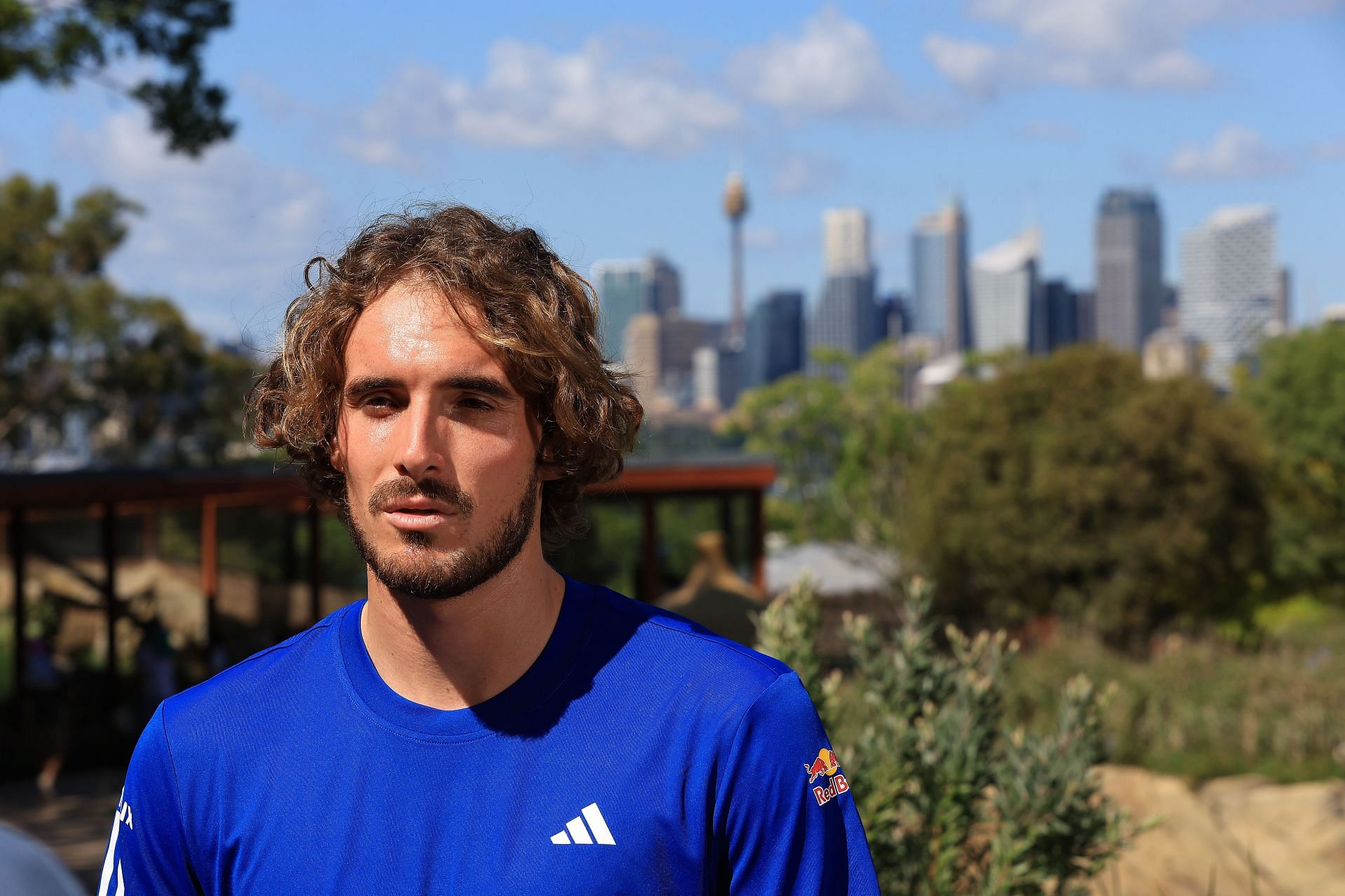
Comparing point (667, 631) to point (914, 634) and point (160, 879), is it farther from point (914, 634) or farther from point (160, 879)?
point (914, 634)

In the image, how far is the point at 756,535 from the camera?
740 inches

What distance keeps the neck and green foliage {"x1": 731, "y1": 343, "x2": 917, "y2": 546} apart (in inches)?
1207

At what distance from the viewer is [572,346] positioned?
2.00 m

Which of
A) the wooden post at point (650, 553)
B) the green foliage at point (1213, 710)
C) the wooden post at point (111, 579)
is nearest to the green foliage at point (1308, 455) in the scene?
the green foliage at point (1213, 710)

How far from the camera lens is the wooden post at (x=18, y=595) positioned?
1366cm

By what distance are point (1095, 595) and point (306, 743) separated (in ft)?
56.0

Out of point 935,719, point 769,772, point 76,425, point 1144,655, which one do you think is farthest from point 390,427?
point 76,425

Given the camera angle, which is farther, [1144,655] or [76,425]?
[76,425]

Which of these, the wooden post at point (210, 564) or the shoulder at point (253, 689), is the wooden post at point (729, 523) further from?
the shoulder at point (253, 689)

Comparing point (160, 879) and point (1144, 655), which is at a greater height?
point (160, 879)

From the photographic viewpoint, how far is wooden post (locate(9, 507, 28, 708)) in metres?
13.7

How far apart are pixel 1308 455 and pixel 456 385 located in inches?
1191

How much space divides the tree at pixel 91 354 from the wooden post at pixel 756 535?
17.1 metres

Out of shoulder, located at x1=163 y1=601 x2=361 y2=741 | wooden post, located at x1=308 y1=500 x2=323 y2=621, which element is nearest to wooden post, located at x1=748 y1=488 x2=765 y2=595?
wooden post, located at x1=308 y1=500 x2=323 y2=621
